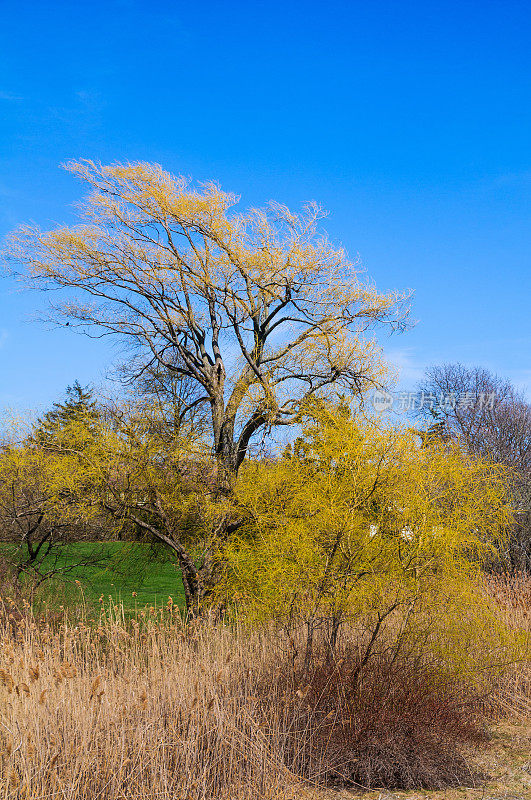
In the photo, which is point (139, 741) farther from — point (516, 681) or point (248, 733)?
point (516, 681)

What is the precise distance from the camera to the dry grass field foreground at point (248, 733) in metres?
4.01

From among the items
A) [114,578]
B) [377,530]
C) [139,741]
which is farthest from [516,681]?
[114,578]

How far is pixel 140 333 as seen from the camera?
1247cm

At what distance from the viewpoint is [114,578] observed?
A: 1423 centimetres

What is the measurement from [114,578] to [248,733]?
9.94m

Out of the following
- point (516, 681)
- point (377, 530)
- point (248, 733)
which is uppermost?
point (377, 530)

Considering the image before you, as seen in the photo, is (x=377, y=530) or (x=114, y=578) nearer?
(x=377, y=530)

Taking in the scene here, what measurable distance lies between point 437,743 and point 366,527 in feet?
6.13

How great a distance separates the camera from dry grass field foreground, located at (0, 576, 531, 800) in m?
4.01

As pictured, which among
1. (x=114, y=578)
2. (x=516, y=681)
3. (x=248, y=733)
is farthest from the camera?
(x=114, y=578)

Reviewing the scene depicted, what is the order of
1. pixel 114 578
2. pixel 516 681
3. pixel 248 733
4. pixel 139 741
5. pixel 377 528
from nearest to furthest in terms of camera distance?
pixel 139 741 < pixel 248 733 < pixel 377 528 < pixel 516 681 < pixel 114 578

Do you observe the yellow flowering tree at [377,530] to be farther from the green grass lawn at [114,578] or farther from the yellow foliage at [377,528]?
the green grass lawn at [114,578]

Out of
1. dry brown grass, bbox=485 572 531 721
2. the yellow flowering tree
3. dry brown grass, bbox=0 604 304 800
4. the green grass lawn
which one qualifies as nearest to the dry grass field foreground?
dry brown grass, bbox=0 604 304 800

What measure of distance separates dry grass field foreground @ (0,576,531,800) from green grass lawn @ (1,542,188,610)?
Answer: 5.14 metres
